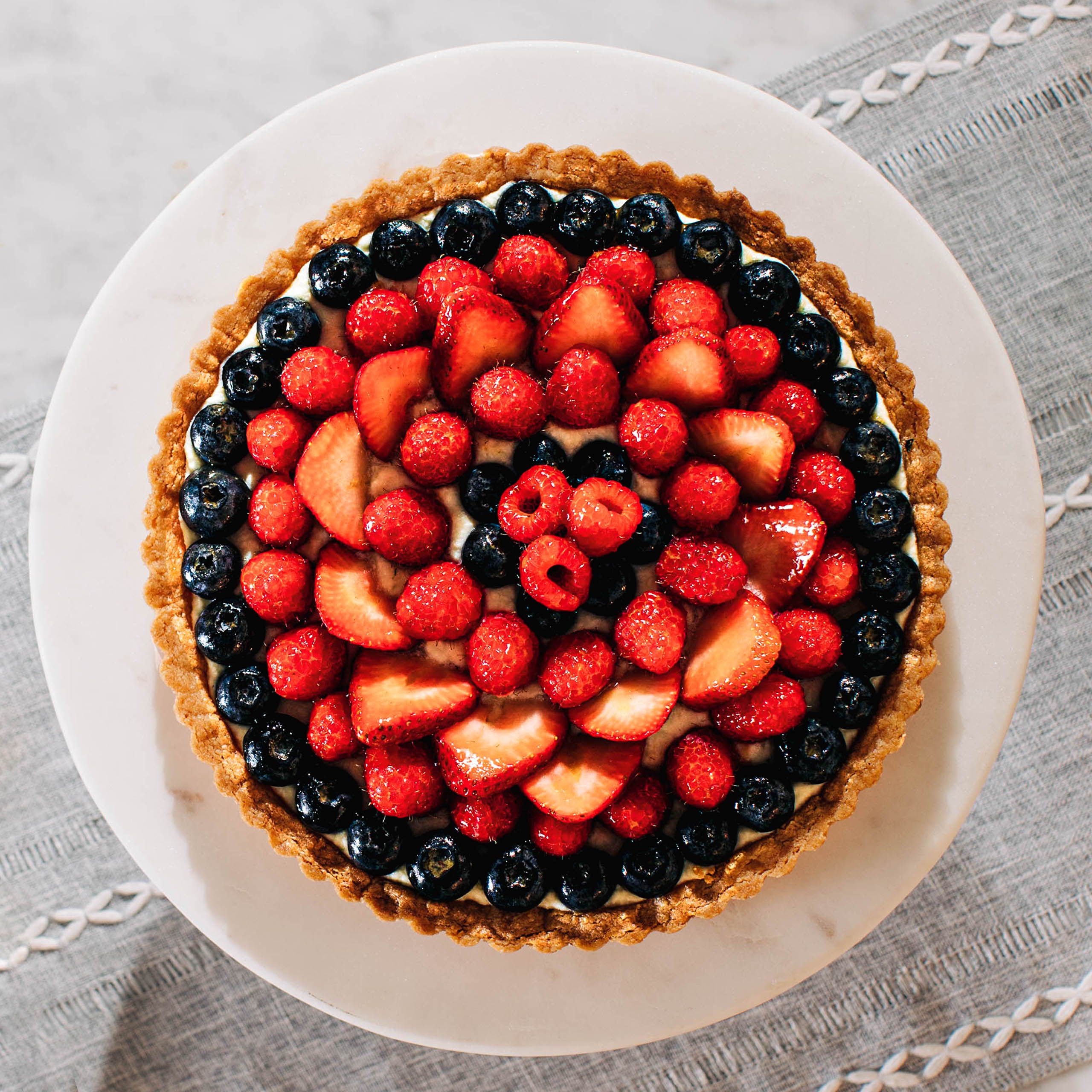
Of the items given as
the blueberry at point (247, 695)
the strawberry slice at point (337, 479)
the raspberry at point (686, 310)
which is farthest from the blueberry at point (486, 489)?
the blueberry at point (247, 695)

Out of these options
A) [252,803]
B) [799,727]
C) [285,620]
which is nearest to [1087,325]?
[799,727]

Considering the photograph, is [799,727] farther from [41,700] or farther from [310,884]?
[41,700]

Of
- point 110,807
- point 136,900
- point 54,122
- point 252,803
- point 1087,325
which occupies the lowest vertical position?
point 136,900

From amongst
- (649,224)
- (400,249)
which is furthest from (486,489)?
(649,224)

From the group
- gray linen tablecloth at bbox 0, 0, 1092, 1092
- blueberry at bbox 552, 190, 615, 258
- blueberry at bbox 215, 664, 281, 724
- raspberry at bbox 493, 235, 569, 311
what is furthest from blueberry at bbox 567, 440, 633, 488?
gray linen tablecloth at bbox 0, 0, 1092, 1092

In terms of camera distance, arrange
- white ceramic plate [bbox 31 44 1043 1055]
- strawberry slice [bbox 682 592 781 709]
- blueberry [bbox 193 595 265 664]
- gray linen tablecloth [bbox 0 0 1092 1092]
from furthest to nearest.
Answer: gray linen tablecloth [bbox 0 0 1092 1092] → white ceramic plate [bbox 31 44 1043 1055] → blueberry [bbox 193 595 265 664] → strawberry slice [bbox 682 592 781 709]

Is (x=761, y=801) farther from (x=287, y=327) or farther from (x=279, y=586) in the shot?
(x=287, y=327)

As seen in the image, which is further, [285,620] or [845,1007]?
[845,1007]

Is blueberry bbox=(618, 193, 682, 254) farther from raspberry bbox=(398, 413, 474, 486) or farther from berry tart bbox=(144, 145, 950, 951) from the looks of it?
raspberry bbox=(398, 413, 474, 486)
